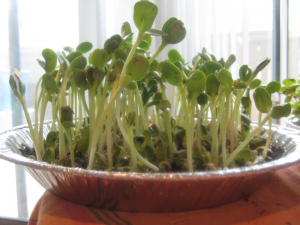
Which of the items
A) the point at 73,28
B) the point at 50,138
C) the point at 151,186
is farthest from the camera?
the point at 73,28

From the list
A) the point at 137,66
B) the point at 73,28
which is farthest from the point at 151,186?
the point at 73,28

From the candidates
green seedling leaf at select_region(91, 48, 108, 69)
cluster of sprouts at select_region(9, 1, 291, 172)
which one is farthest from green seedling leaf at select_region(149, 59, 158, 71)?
green seedling leaf at select_region(91, 48, 108, 69)

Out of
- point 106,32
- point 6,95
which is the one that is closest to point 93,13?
point 106,32

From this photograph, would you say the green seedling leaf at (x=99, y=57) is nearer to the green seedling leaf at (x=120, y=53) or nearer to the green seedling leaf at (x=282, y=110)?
the green seedling leaf at (x=120, y=53)

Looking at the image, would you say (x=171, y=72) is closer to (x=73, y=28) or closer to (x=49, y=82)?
(x=49, y=82)

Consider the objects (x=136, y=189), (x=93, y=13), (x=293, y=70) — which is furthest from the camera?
(x=293, y=70)

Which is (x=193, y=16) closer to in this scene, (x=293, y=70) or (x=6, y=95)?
(x=293, y=70)

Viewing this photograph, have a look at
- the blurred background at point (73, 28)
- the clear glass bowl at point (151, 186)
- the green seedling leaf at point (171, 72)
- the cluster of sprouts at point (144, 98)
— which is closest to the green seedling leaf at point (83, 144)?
the cluster of sprouts at point (144, 98)
